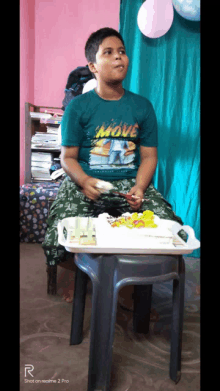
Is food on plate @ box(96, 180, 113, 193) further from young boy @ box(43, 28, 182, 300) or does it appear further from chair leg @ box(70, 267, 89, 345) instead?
chair leg @ box(70, 267, 89, 345)

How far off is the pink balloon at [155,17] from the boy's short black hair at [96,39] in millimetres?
396

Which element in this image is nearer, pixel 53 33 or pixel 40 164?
pixel 53 33

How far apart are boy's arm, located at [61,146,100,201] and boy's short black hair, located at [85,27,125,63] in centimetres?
39

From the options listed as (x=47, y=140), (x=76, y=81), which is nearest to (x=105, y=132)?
(x=76, y=81)

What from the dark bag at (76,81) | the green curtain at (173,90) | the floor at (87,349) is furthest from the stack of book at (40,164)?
the floor at (87,349)

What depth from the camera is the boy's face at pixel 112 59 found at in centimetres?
112

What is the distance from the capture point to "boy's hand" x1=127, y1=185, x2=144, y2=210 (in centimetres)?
108

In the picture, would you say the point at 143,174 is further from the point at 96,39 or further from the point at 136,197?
the point at 96,39

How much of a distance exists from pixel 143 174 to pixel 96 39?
574 millimetres

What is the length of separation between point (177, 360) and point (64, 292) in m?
0.66

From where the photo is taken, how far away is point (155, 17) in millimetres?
1454

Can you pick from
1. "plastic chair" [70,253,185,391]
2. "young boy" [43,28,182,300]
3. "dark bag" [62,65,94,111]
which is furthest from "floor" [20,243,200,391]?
"dark bag" [62,65,94,111]

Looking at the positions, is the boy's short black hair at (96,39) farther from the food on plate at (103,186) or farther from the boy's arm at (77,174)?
the food on plate at (103,186)

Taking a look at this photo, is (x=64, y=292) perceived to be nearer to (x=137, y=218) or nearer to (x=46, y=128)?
Result: (x=137, y=218)
